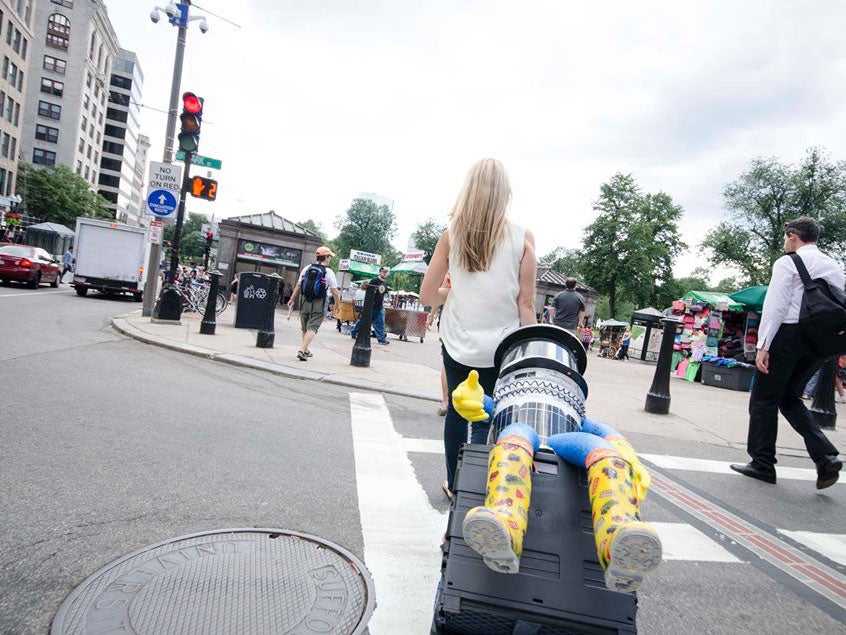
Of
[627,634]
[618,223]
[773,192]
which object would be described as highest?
[773,192]

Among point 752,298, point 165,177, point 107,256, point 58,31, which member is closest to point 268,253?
point 107,256

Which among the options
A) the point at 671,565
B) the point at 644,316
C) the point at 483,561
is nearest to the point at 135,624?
the point at 483,561

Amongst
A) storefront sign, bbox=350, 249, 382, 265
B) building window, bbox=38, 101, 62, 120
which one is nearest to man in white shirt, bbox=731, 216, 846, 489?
storefront sign, bbox=350, 249, 382, 265

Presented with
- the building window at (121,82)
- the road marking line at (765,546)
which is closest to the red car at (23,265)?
the road marking line at (765,546)

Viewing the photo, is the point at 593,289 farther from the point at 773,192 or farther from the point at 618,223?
the point at 773,192

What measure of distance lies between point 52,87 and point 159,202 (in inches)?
2862

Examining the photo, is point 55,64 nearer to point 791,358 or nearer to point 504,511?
point 791,358

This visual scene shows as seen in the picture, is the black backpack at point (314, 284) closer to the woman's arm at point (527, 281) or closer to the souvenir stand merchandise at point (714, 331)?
the woman's arm at point (527, 281)

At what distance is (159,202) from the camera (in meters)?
10.8

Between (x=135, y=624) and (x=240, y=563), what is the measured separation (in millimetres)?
478

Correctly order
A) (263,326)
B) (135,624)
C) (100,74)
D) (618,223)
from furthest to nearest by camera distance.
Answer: (100,74) < (618,223) < (263,326) < (135,624)

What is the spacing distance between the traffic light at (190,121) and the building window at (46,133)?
71.0 m

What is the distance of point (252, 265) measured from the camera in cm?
3145

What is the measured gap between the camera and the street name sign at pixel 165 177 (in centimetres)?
1077
